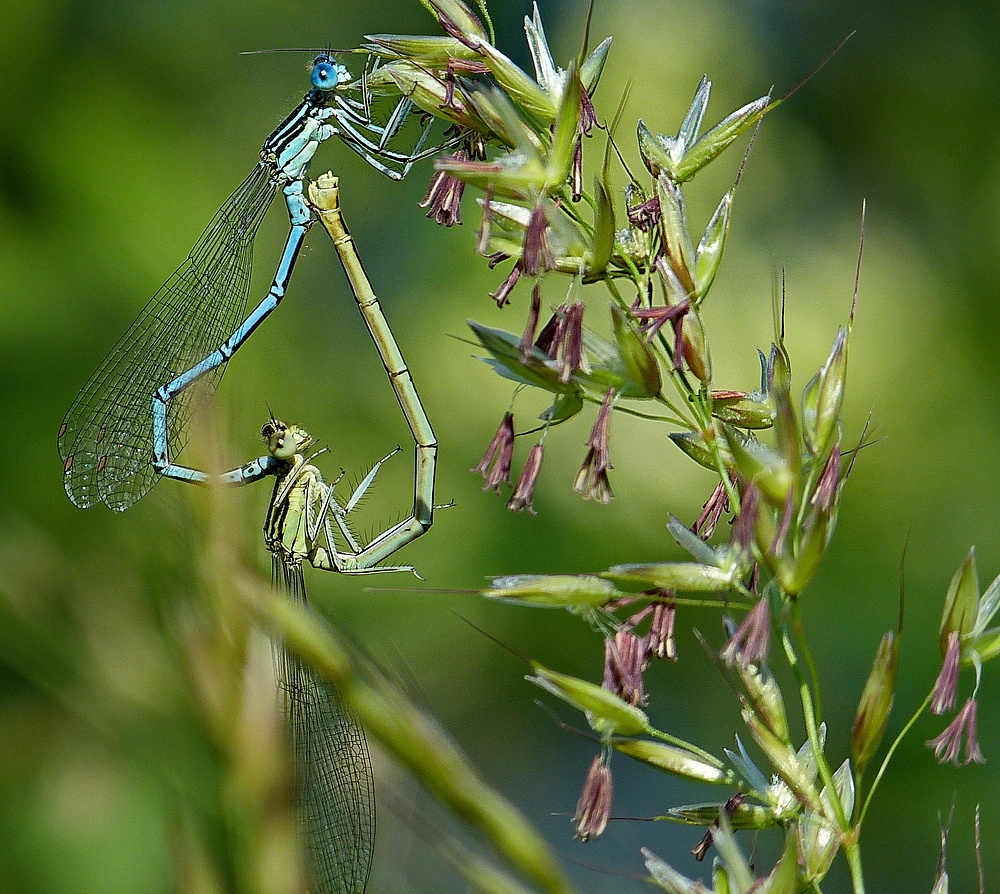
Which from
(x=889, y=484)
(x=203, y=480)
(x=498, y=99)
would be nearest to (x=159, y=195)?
(x=889, y=484)

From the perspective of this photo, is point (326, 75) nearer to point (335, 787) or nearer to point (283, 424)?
point (283, 424)

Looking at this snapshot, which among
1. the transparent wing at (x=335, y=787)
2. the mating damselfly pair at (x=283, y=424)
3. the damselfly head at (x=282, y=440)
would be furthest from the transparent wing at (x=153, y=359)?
the transparent wing at (x=335, y=787)

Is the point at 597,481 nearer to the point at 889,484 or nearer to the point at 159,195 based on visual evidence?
the point at 889,484

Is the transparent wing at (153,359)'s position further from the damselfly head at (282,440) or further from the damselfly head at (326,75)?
the damselfly head at (326,75)

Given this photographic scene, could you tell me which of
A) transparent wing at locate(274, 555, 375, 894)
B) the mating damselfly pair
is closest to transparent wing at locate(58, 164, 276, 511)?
the mating damselfly pair

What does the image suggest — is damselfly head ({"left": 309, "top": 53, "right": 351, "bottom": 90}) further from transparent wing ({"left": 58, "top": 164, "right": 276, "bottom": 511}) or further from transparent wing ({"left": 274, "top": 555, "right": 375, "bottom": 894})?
transparent wing ({"left": 274, "top": 555, "right": 375, "bottom": 894})

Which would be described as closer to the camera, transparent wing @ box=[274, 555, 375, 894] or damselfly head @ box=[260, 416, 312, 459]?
transparent wing @ box=[274, 555, 375, 894]
